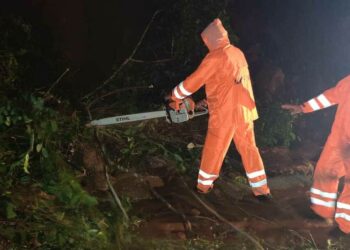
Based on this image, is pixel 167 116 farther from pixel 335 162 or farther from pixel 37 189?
pixel 335 162

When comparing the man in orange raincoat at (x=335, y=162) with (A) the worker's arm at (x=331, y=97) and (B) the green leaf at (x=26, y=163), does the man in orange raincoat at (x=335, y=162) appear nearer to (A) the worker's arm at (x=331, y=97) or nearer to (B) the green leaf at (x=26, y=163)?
(A) the worker's arm at (x=331, y=97)

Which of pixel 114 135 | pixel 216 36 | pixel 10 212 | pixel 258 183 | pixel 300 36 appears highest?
pixel 216 36

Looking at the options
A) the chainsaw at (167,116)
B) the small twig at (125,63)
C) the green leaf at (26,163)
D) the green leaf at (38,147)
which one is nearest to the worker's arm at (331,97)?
the chainsaw at (167,116)

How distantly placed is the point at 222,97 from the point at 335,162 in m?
1.53

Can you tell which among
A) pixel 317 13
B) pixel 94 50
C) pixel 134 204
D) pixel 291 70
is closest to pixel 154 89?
pixel 94 50

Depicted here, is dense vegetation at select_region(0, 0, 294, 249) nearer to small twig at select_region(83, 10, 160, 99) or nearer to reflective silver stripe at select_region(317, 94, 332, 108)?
small twig at select_region(83, 10, 160, 99)

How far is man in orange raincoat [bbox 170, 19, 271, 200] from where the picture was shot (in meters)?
4.31

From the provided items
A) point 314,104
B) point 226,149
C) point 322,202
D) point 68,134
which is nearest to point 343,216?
point 322,202

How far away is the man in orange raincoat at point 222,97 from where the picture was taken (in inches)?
170

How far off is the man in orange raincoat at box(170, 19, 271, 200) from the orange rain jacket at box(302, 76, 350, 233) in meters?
0.73

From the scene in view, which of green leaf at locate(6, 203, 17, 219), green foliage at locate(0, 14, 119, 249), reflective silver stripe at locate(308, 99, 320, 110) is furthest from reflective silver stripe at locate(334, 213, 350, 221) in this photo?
green leaf at locate(6, 203, 17, 219)

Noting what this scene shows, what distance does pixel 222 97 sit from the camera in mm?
4422

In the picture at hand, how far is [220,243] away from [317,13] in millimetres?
5593

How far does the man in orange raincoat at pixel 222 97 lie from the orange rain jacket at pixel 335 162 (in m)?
0.73
